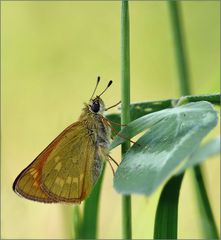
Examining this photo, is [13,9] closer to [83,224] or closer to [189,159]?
[83,224]

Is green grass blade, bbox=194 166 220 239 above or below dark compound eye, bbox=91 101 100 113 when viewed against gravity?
below

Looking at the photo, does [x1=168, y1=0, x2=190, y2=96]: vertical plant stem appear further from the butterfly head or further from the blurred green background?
the blurred green background

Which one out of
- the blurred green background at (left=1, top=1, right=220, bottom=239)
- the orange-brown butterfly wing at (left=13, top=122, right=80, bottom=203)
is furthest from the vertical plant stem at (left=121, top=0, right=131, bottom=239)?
the blurred green background at (left=1, top=1, right=220, bottom=239)

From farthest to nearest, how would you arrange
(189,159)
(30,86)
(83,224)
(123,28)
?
(30,86) → (83,224) → (123,28) → (189,159)

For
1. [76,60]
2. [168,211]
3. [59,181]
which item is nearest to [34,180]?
[59,181]

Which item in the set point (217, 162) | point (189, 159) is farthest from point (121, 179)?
point (217, 162)

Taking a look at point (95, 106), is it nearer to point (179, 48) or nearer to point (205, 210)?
point (179, 48)

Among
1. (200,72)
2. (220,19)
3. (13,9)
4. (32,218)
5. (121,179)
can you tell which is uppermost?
(13,9)
